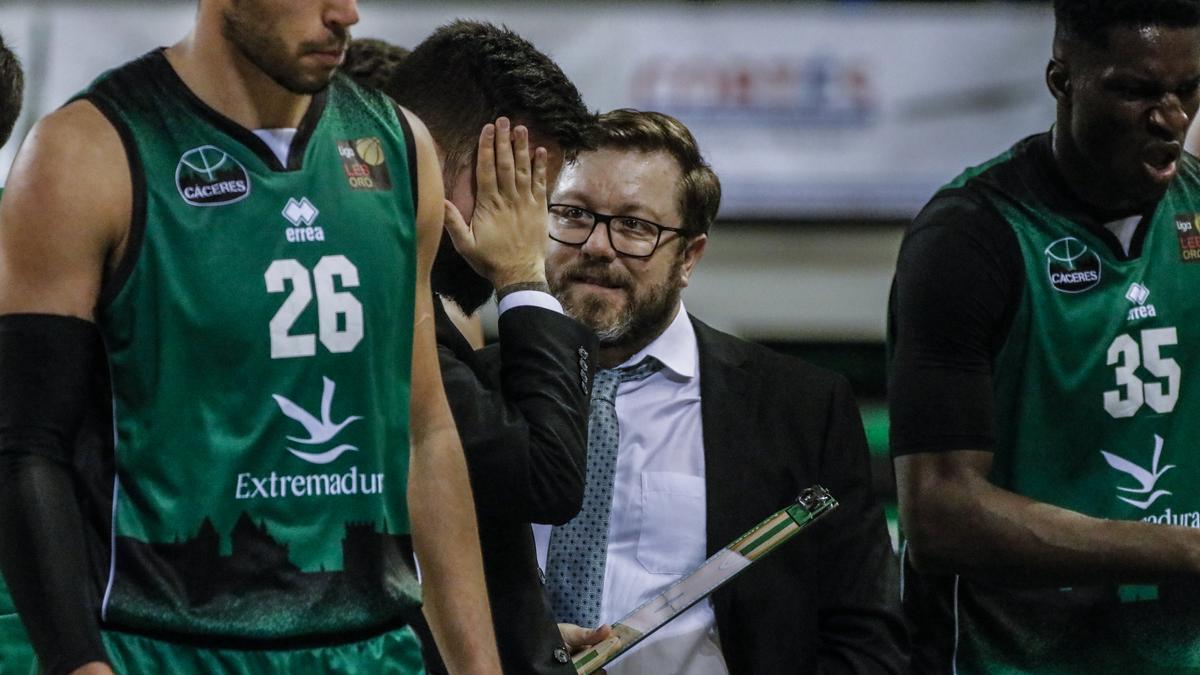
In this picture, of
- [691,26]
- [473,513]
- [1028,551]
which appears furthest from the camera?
[691,26]

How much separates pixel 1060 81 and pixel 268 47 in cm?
157

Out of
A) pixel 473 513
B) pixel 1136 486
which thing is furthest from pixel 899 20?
pixel 473 513

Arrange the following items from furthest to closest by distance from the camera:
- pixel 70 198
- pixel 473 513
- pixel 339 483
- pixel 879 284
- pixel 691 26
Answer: pixel 879 284 → pixel 691 26 → pixel 473 513 → pixel 339 483 → pixel 70 198

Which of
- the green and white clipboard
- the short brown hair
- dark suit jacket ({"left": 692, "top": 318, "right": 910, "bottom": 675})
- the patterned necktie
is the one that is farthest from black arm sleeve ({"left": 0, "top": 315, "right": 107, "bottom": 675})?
the short brown hair

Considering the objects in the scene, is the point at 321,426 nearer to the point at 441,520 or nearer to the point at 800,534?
the point at 441,520

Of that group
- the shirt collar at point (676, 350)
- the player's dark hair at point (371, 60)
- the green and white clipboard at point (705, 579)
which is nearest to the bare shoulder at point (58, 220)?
the green and white clipboard at point (705, 579)

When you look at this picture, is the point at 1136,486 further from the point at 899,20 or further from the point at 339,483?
the point at 899,20

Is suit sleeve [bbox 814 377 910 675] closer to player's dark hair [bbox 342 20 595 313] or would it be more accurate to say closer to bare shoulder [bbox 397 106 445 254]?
player's dark hair [bbox 342 20 595 313]

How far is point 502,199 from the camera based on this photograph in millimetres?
2746

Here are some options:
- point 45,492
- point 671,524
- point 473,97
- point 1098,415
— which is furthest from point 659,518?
point 45,492

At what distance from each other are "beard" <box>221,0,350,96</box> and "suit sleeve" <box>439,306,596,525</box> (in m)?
0.55

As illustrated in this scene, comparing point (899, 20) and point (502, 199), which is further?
point (899, 20)

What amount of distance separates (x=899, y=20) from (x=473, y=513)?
699cm

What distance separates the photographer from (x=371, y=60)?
13.9 ft
